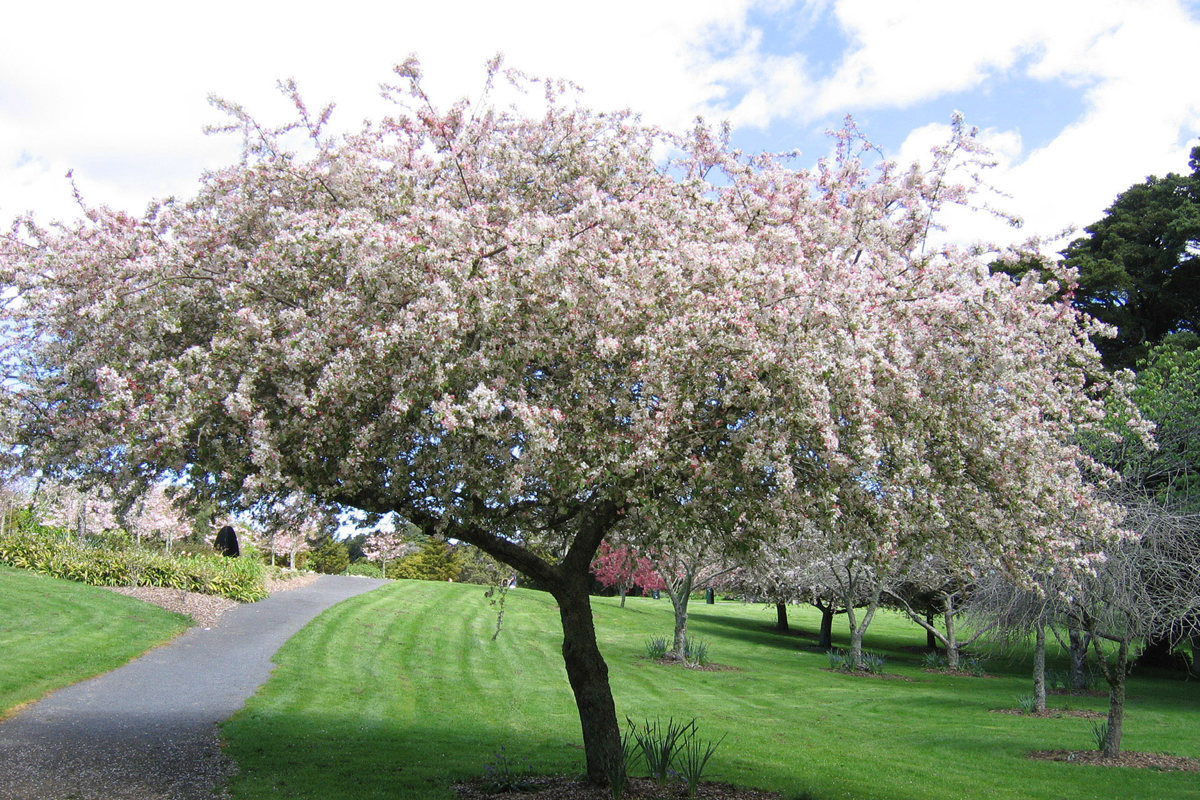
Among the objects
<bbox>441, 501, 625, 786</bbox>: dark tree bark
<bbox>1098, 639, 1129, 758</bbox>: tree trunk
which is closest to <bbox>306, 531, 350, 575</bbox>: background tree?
<bbox>441, 501, 625, 786</bbox>: dark tree bark

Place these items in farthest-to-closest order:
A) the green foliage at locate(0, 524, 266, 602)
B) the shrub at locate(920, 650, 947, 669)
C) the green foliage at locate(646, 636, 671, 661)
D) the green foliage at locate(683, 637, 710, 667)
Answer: the shrub at locate(920, 650, 947, 669) → the green foliage at locate(646, 636, 671, 661) → the green foliage at locate(683, 637, 710, 667) → the green foliage at locate(0, 524, 266, 602)

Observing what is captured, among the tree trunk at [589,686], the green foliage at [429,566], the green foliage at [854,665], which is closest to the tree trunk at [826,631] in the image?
the green foliage at [854,665]

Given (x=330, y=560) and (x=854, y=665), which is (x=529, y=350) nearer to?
(x=854, y=665)

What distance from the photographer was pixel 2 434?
9594 millimetres

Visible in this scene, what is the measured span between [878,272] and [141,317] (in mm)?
8793

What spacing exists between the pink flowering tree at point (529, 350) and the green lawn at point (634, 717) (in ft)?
14.4

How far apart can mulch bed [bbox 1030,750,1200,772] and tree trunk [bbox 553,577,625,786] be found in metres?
12.0

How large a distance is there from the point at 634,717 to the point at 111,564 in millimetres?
21397

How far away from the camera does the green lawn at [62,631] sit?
682 inches

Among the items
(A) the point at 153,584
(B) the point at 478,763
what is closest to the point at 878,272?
(B) the point at 478,763

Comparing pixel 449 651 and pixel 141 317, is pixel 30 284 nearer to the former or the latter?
pixel 141 317

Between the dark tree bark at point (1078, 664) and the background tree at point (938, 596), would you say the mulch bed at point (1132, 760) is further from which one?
the dark tree bark at point (1078, 664)

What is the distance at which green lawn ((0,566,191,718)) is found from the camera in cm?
1733

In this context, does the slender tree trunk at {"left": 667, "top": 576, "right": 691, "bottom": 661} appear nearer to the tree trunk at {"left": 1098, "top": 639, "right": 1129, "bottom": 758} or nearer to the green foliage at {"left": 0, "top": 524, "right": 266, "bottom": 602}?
the tree trunk at {"left": 1098, "top": 639, "right": 1129, "bottom": 758}
